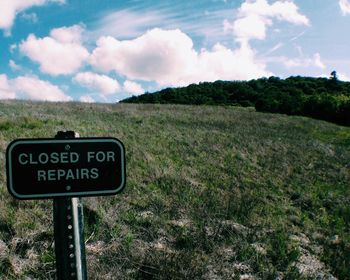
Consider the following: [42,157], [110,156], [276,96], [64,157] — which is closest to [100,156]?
[110,156]

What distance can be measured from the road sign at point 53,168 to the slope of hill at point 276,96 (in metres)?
56.2

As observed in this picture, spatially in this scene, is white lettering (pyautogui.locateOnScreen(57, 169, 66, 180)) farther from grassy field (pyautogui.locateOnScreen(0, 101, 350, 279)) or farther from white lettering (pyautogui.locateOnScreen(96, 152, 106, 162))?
grassy field (pyautogui.locateOnScreen(0, 101, 350, 279))

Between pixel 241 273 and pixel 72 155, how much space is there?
14.0 feet

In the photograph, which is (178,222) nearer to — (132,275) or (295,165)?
(132,275)

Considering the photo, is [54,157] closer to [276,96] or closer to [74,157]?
[74,157]

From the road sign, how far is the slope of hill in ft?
184

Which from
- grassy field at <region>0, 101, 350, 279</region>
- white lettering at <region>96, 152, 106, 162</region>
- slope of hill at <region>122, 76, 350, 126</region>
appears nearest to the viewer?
white lettering at <region>96, 152, 106, 162</region>

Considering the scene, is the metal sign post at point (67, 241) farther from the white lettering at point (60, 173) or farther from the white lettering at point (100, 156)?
the white lettering at point (100, 156)

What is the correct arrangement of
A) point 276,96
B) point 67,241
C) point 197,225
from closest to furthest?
point 67,241, point 197,225, point 276,96

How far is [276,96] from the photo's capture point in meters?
65.1

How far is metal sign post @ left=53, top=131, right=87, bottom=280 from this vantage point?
7.17ft

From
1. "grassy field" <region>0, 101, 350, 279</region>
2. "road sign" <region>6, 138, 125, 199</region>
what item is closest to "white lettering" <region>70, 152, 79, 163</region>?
"road sign" <region>6, 138, 125, 199</region>

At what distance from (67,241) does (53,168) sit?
16.4 inches

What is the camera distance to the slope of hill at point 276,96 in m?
56.8
